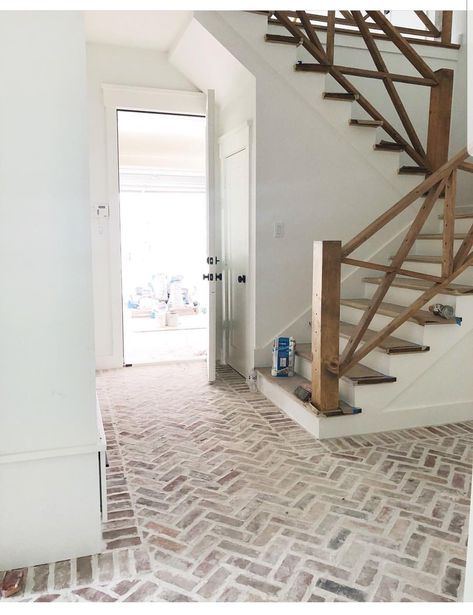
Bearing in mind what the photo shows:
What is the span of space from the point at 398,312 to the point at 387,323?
154 millimetres

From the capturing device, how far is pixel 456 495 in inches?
97.1

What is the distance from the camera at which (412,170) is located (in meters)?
4.25

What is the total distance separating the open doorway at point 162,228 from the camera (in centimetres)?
761

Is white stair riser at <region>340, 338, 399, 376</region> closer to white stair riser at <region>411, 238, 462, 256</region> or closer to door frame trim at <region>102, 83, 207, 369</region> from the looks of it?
white stair riser at <region>411, 238, 462, 256</region>

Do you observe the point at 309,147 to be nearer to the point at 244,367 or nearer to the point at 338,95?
the point at 338,95

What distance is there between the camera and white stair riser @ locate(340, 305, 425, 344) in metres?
3.34

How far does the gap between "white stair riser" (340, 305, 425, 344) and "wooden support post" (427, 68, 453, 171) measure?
1517mm

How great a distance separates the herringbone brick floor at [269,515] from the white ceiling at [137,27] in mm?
3185

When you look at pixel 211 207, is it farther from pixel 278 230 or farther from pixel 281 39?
pixel 281 39

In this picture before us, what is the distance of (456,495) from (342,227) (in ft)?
7.95

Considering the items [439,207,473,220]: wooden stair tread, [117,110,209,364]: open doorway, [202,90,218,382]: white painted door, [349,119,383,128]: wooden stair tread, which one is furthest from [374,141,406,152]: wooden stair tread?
[117,110,209,364]: open doorway

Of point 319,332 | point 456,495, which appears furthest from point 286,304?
point 456,495

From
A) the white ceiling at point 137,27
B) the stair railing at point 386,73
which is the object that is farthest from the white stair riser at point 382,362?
the white ceiling at point 137,27

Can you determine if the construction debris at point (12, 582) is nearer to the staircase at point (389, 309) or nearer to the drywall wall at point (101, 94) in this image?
the staircase at point (389, 309)
